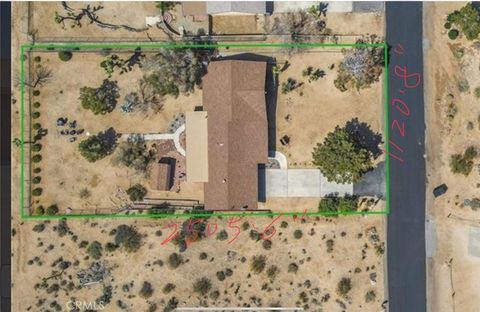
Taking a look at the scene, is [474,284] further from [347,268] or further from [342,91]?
→ [342,91]

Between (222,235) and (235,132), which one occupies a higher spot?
(235,132)

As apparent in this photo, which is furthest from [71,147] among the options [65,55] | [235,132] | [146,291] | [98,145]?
[235,132]

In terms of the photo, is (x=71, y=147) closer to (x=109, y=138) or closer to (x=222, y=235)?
(x=109, y=138)

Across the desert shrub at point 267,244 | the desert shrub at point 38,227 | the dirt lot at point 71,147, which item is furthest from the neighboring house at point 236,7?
the desert shrub at point 38,227

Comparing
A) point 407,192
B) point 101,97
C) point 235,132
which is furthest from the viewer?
point 407,192

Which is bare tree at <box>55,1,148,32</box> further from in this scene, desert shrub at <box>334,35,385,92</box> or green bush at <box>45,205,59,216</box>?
desert shrub at <box>334,35,385,92</box>

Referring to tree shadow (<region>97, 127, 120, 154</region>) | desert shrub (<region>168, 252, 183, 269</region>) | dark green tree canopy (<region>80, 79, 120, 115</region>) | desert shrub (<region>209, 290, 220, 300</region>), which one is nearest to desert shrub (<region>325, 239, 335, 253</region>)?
desert shrub (<region>209, 290, 220, 300</region>)
